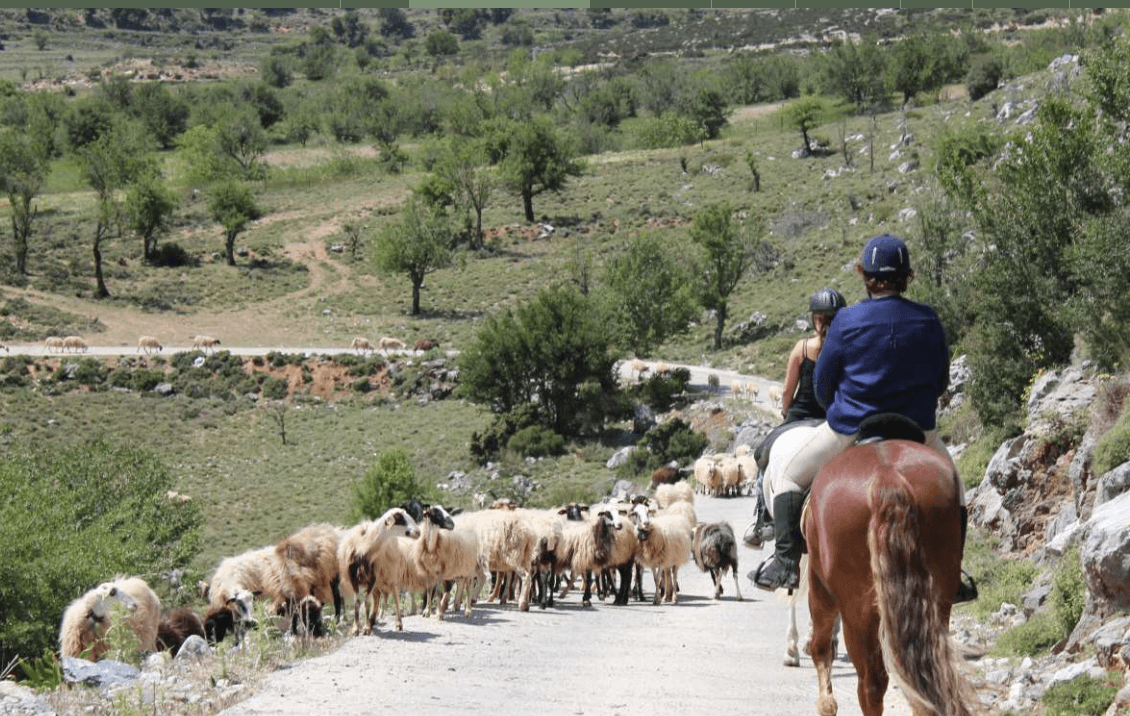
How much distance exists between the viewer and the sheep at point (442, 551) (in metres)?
15.0

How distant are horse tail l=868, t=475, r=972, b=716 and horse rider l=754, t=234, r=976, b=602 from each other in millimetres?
Answer: 666

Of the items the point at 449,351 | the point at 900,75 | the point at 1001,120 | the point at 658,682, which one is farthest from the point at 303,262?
the point at 658,682

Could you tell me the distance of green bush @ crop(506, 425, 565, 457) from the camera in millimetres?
50562

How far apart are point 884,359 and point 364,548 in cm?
853

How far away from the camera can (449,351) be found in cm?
7131

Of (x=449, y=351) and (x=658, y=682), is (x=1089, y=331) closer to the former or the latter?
(x=658, y=682)

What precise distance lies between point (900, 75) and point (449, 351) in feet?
205

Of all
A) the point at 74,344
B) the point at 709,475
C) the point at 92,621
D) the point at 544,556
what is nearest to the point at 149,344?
the point at 74,344

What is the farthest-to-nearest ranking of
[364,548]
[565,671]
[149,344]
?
[149,344] → [364,548] → [565,671]

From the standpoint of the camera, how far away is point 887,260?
7.57 metres

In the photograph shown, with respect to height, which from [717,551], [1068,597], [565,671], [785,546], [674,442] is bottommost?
[674,442]

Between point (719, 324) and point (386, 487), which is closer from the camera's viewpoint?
point (386, 487)

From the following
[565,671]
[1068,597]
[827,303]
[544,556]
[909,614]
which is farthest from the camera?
[544,556]

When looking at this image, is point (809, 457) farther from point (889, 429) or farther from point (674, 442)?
point (674, 442)
